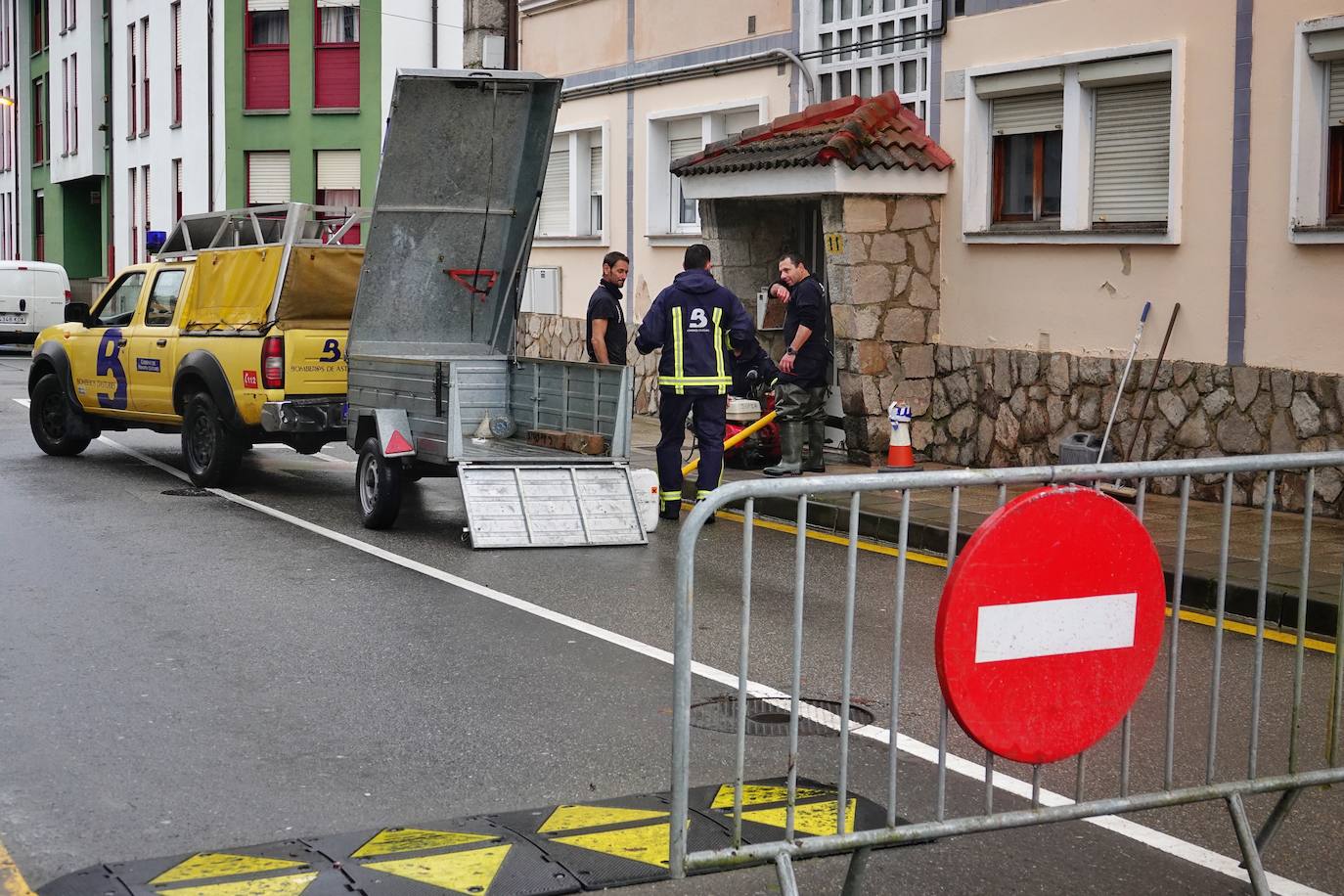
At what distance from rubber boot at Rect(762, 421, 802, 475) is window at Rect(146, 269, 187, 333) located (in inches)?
206

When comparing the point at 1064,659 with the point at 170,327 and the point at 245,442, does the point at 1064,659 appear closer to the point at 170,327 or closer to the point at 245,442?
the point at 245,442

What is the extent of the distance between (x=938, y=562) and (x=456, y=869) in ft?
5.88

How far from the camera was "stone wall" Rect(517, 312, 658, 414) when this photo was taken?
21.4 meters

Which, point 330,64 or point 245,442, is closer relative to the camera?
point 245,442

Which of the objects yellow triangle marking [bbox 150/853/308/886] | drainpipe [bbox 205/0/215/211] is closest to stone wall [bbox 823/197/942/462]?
yellow triangle marking [bbox 150/853/308/886]

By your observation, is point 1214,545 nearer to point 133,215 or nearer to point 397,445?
point 397,445

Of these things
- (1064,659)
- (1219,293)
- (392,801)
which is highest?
(1219,293)

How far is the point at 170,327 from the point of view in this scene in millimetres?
15047

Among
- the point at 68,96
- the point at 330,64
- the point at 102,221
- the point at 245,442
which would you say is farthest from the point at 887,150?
the point at 68,96

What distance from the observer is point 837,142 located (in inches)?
599

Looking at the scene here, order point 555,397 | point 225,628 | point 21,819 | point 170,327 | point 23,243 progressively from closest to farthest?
point 21,819 → point 225,628 → point 555,397 → point 170,327 → point 23,243

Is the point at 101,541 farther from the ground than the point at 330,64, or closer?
closer

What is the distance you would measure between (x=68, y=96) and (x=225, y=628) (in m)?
44.6

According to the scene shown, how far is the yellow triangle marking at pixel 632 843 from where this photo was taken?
5145 millimetres
